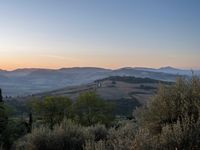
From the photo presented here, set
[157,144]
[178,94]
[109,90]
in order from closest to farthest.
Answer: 1. [157,144]
2. [178,94]
3. [109,90]

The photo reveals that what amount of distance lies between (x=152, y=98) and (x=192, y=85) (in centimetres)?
177

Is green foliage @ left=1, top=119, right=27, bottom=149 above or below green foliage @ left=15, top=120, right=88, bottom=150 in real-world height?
below

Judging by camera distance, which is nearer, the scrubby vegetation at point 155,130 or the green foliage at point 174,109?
the scrubby vegetation at point 155,130

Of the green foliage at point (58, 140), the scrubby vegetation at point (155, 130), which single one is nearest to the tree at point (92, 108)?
the scrubby vegetation at point (155, 130)

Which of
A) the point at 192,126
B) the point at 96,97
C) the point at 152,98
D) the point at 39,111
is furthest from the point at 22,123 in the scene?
the point at 192,126

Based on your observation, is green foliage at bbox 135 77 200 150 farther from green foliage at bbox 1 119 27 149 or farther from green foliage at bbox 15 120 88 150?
green foliage at bbox 1 119 27 149

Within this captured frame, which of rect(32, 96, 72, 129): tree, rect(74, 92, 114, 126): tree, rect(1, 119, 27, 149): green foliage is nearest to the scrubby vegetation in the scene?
rect(1, 119, 27, 149): green foliage

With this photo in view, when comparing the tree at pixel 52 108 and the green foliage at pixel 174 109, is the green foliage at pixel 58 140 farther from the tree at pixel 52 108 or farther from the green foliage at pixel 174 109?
the tree at pixel 52 108

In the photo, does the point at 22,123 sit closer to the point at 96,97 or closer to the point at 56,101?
the point at 56,101

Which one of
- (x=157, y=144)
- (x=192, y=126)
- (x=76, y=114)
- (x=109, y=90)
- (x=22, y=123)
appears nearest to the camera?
(x=157, y=144)

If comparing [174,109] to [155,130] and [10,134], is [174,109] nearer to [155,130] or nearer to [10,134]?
[155,130]

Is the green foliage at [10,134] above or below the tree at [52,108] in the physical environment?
below

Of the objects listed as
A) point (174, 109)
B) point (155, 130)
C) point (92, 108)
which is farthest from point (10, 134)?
point (174, 109)

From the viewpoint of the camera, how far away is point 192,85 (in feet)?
52.6
